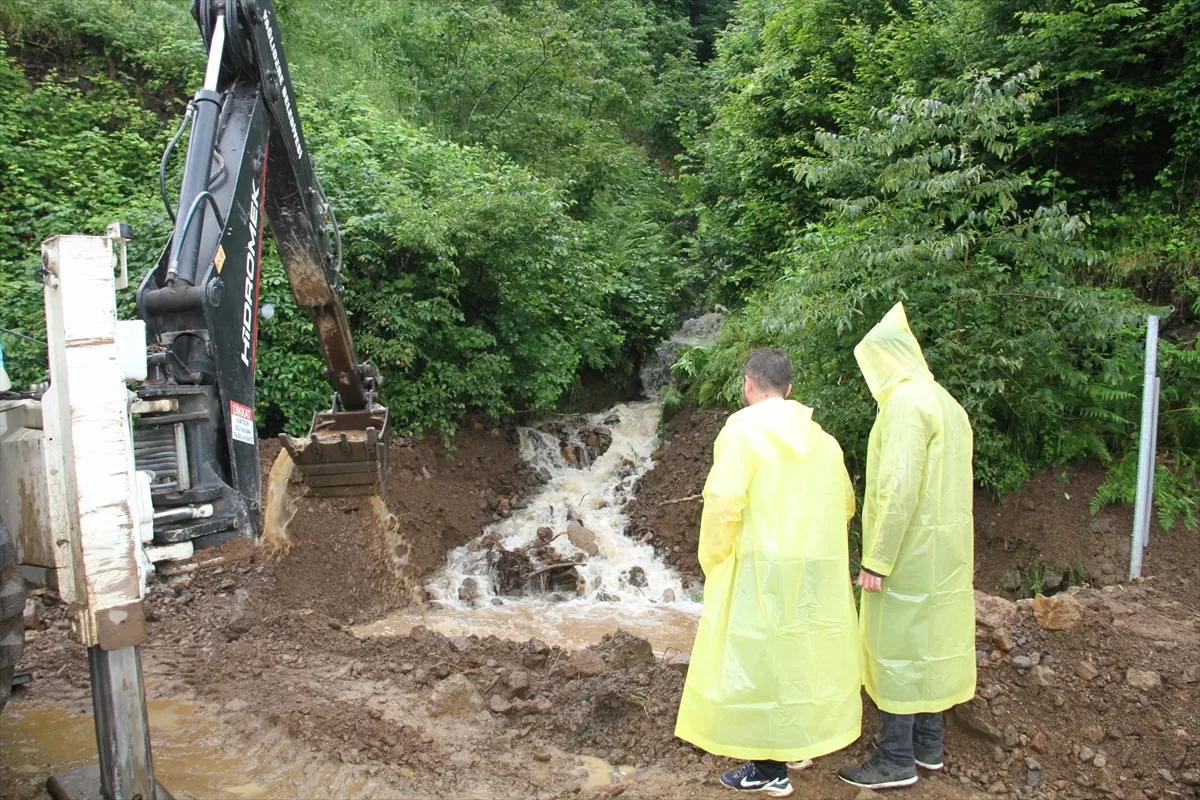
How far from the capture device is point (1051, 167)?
8117 mm

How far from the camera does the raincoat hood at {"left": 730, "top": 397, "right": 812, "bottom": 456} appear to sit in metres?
3.11

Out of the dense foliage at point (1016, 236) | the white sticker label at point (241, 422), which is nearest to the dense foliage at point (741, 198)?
the dense foliage at point (1016, 236)

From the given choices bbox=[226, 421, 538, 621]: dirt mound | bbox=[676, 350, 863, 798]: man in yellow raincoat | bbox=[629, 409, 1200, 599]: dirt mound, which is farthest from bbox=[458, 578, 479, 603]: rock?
bbox=[676, 350, 863, 798]: man in yellow raincoat

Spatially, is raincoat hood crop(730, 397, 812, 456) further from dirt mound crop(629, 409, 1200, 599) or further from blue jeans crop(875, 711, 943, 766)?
dirt mound crop(629, 409, 1200, 599)

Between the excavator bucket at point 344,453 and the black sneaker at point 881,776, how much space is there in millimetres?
3513

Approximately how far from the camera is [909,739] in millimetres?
3361

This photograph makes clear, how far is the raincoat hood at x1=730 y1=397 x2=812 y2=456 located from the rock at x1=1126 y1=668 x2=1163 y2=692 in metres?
2.23

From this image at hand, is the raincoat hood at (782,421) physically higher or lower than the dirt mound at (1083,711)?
higher

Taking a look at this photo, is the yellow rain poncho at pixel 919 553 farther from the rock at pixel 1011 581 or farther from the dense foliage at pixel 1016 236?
the rock at pixel 1011 581

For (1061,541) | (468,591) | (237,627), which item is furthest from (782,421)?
(468,591)

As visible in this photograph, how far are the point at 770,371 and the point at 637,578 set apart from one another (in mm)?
4697

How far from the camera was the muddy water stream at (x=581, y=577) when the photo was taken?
21.6ft

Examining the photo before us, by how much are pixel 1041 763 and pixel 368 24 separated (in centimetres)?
A: 1556

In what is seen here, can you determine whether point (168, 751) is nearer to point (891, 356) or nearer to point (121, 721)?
point (121, 721)
